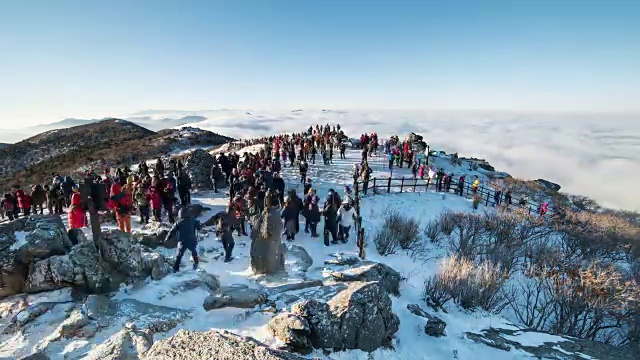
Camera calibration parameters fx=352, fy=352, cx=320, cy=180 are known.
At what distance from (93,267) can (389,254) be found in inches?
353

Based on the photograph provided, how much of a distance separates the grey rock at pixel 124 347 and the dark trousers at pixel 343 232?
7156 millimetres

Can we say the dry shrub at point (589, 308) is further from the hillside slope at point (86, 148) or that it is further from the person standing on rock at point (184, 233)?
the hillside slope at point (86, 148)

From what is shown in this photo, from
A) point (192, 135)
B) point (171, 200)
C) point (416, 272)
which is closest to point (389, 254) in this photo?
point (416, 272)

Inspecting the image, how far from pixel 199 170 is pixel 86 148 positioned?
4527cm

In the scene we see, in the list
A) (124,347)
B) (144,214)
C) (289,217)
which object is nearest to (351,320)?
(124,347)

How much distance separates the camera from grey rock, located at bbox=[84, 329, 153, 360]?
5.01m

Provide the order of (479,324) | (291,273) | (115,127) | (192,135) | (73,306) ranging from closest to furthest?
(73,306), (479,324), (291,273), (192,135), (115,127)

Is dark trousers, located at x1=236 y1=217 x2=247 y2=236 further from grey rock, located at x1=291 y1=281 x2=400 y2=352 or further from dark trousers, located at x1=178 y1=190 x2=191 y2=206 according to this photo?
grey rock, located at x1=291 y1=281 x2=400 y2=352

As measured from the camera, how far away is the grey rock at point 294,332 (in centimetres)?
588

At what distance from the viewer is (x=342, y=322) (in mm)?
6145

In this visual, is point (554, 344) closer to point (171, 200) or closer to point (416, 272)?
point (416, 272)

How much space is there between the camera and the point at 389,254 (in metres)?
12.6

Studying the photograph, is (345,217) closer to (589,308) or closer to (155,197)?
(155,197)

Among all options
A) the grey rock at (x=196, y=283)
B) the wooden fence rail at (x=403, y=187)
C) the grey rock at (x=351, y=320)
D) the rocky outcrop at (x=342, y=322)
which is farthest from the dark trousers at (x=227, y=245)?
the wooden fence rail at (x=403, y=187)
